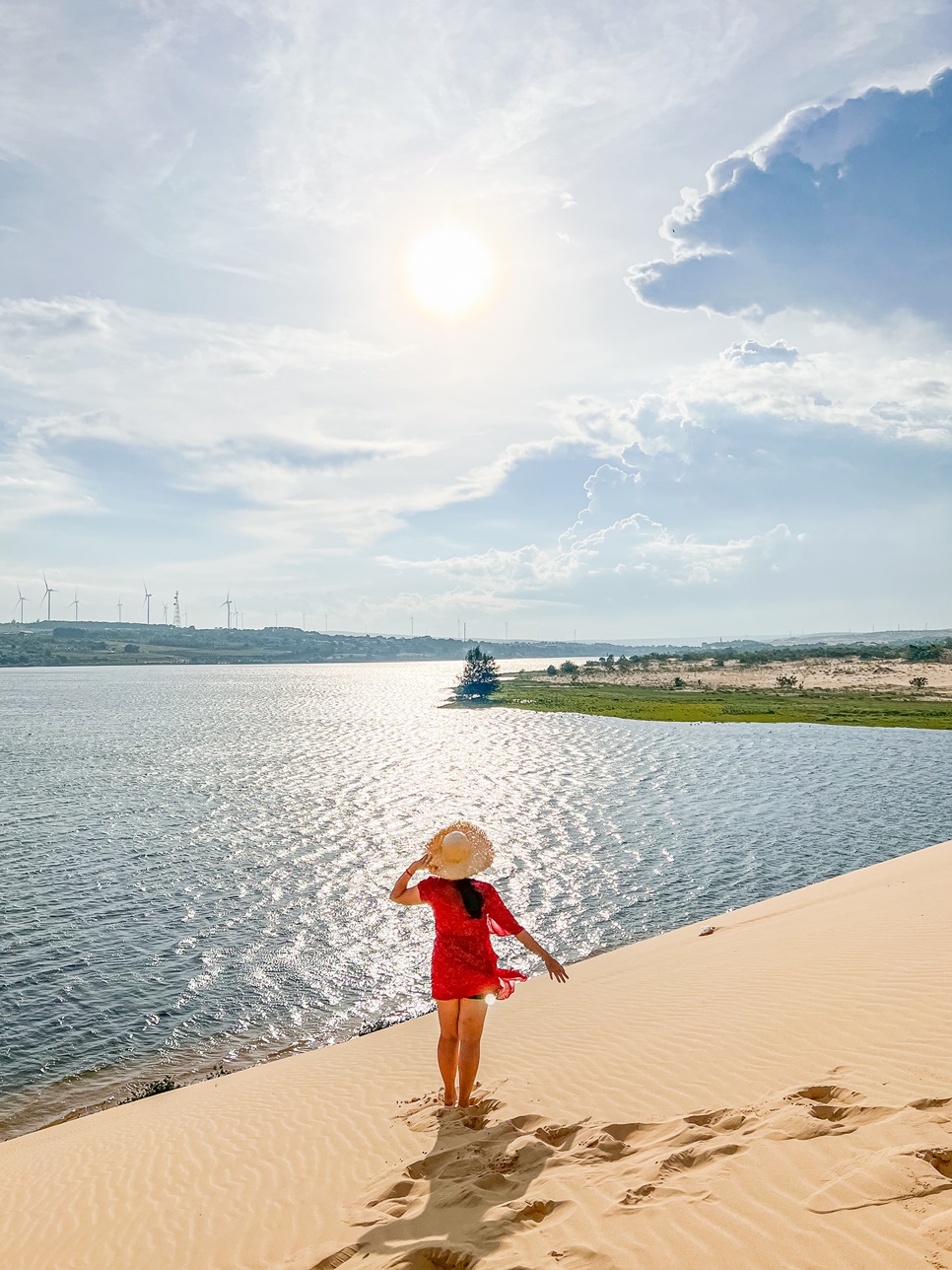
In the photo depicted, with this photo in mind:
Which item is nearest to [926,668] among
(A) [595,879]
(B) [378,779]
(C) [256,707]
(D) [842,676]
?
(D) [842,676]

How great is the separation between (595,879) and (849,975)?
1533 cm

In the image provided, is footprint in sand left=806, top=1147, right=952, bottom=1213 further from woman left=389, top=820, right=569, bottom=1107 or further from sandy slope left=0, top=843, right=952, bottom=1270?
woman left=389, top=820, right=569, bottom=1107

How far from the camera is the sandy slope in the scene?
19.6 ft

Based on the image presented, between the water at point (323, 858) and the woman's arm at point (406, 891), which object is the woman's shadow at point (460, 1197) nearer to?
the woman's arm at point (406, 891)

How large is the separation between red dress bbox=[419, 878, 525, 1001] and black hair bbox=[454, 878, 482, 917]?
0.03 metres

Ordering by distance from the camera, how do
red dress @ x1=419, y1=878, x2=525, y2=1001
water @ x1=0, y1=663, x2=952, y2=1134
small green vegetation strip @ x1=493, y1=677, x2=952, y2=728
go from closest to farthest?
red dress @ x1=419, y1=878, x2=525, y2=1001
water @ x1=0, y1=663, x2=952, y2=1134
small green vegetation strip @ x1=493, y1=677, x2=952, y2=728

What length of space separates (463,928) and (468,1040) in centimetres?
127

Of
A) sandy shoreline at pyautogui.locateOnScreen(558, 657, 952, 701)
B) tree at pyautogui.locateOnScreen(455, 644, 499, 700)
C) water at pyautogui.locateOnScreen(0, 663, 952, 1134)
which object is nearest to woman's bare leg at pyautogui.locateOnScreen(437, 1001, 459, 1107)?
water at pyautogui.locateOnScreen(0, 663, 952, 1134)

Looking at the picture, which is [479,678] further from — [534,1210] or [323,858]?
[534,1210]

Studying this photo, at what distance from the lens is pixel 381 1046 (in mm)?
13844

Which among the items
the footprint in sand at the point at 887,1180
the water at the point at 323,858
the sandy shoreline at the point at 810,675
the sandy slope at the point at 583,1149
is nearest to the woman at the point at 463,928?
the sandy slope at the point at 583,1149

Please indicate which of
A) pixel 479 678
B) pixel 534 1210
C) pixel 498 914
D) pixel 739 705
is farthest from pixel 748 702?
pixel 534 1210

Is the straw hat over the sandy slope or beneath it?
over

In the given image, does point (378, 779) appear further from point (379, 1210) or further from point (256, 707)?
point (256, 707)
